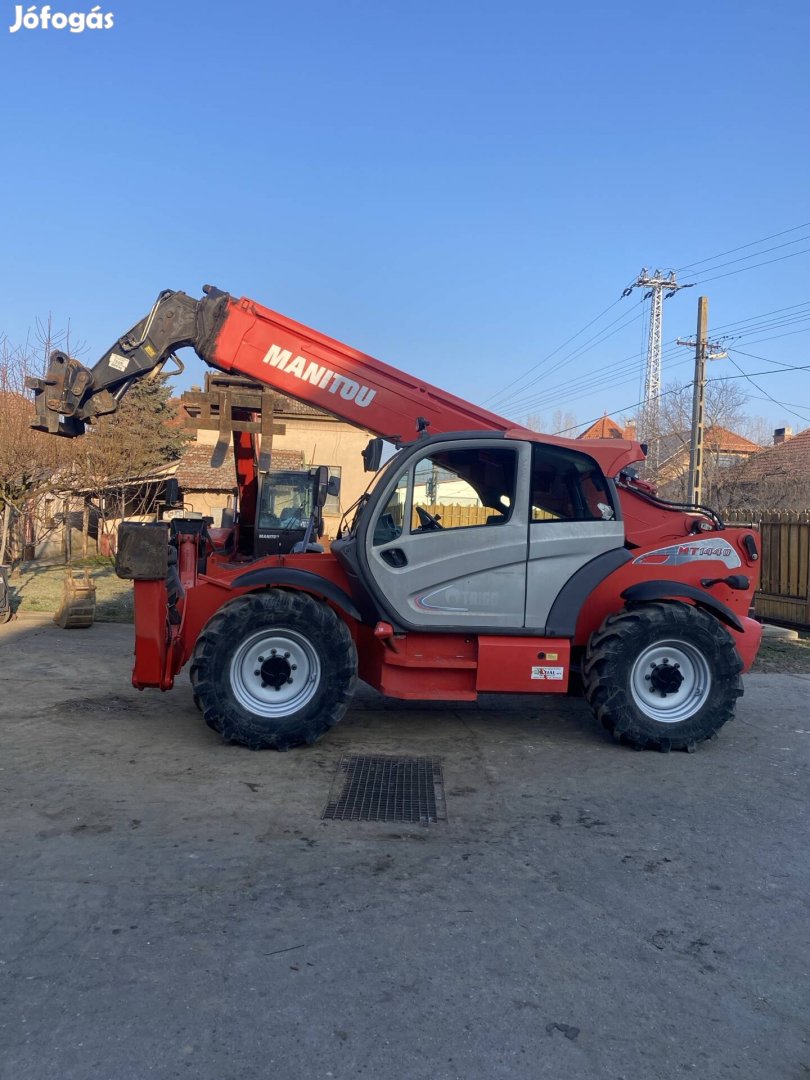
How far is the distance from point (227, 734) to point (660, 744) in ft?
11.2

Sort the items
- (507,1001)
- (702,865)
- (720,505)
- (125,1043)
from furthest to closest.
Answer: (720,505) → (702,865) → (507,1001) → (125,1043)

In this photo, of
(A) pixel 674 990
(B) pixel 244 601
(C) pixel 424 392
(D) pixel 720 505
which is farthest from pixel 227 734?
(D) pixel 720 505

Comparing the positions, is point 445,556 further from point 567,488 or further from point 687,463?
point 687,463

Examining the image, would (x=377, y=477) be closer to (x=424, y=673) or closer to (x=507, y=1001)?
(x=424, y=673)

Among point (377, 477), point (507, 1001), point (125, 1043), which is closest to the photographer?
point (125, 1043)

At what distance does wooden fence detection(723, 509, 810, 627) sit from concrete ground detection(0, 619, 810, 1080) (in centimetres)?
788

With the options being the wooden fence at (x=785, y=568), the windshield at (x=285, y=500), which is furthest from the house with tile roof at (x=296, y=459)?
the wooden fence at (x=785, y=568)

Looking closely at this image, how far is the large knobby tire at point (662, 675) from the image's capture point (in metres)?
6.41

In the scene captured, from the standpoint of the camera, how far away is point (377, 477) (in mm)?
6922

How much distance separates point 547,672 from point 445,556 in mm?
1222

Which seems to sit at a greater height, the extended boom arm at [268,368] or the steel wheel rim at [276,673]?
the extended boom arm at [268,368]

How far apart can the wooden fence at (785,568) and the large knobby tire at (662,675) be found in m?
8.08

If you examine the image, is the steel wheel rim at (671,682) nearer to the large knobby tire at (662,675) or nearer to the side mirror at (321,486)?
the large knobby tire at (662,675)

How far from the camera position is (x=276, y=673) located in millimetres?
6430
